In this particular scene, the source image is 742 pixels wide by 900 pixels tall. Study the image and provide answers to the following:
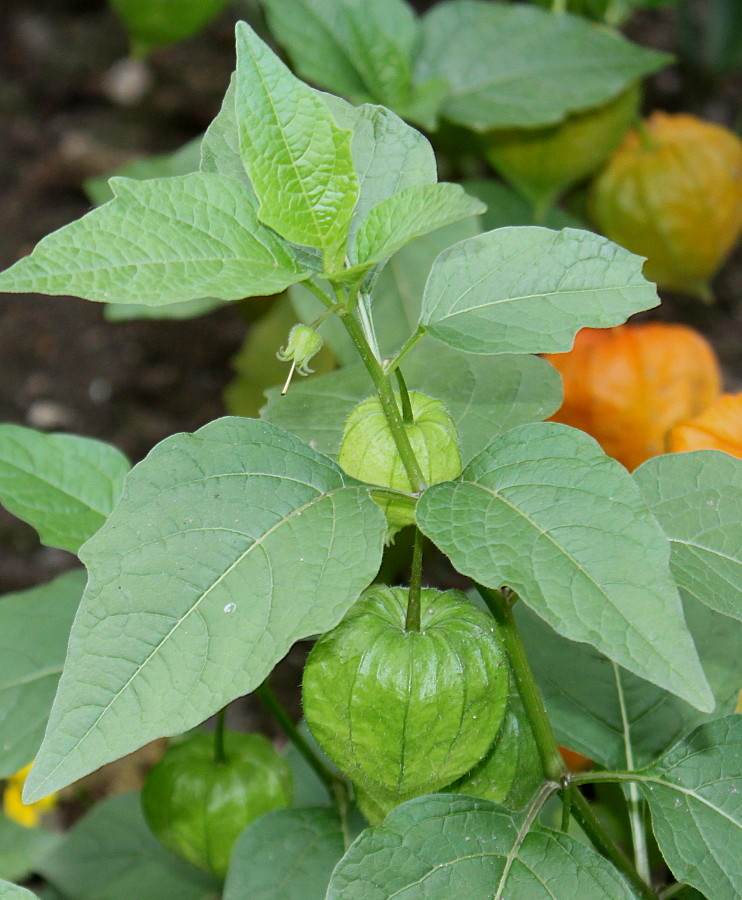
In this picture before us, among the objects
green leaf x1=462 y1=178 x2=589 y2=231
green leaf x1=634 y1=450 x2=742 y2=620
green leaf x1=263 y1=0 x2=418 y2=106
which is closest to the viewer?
green leaf x1=634 y1=450 x2=742 y2=620

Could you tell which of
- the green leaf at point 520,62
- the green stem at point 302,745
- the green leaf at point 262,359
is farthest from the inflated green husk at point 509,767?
the green leaf at point 262,359

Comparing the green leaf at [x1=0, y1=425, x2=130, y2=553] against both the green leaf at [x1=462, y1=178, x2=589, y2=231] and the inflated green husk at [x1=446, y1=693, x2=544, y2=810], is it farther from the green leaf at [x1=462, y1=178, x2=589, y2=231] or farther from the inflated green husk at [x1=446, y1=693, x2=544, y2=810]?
the green leaf at [x1=462, y1=178, x2=589, y2=231]

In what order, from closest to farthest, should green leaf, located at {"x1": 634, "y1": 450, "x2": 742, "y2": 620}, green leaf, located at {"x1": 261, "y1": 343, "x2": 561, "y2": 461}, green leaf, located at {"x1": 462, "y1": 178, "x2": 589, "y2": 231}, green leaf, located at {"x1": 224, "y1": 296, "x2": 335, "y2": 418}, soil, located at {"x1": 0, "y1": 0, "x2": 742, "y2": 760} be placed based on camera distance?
green leaf, located at {"x1": 634, "y1": 450, "x2": 742, "y2": 620}
green leaf, located at {"x1": 261, "y1": 343, "x2": 561, "y2": 461}
green leaf, located at {"x1": 462, "y1": 178, "x2": 589, "y2": 231}
green leaf, located at {"x1": 224, "y1": 296, "x2": 335, "y2": 418}
soil, located at {"x1": 0, "y1": 0, "x2": 742, "y2": 760}

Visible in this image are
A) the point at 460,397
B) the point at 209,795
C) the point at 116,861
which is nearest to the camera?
the point at 460,397

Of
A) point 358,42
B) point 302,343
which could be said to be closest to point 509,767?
point 302,343

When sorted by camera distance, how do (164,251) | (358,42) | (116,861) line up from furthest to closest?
(358,42), (116,861), (164,251)

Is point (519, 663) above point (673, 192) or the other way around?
above

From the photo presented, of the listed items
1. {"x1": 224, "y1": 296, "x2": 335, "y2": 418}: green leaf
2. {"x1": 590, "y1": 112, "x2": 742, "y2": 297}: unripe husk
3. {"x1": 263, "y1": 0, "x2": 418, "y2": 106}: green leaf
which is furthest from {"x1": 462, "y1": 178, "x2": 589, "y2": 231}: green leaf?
{"x1": 224, "y1": 296, "x2": 335, "y2": 418}: green leaf

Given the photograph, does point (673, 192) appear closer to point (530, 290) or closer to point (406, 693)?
point (530, 290)
